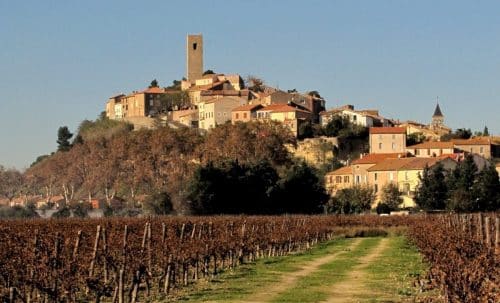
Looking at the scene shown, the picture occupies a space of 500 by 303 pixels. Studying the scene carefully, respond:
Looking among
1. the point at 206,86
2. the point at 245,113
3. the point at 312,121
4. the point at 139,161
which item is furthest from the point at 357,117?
the point at 206,86

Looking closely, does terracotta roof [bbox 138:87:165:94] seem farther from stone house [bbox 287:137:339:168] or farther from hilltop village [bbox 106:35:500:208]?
stone house [bbox 287:137:339:168]

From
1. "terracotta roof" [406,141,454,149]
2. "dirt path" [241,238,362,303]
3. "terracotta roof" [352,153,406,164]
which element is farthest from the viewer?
"terracotta roof" [406,141,454,149]

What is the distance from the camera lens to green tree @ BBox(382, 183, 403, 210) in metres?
89.6

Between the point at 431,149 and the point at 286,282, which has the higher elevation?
the point at 431,149

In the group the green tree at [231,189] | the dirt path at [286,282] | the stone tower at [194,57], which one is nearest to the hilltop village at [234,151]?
the green tree at [231,189]

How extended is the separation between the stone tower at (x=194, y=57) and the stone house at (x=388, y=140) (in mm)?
49170

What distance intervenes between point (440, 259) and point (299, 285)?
4.88 metres

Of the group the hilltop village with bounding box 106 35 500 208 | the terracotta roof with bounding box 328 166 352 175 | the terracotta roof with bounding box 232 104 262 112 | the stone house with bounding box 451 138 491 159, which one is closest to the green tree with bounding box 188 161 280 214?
the hilltop village with bounding box 106 35 500 208

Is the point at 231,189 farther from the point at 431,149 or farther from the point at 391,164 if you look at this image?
the point at 431,149

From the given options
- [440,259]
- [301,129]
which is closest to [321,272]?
[440,259]

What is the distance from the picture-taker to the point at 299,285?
21.7 metres

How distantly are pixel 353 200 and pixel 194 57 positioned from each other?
71543 millimetres

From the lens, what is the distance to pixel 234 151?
10000cm

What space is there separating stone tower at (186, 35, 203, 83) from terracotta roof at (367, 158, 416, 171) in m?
57.0
